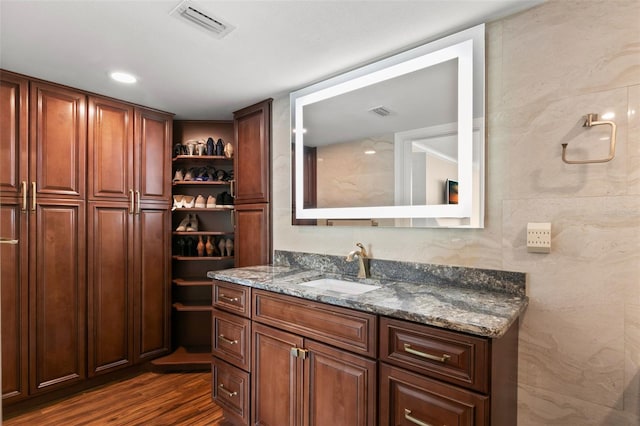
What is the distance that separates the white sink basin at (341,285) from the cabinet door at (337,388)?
1.36 ft

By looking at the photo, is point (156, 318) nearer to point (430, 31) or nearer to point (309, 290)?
point (309, 290)

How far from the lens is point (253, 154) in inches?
111

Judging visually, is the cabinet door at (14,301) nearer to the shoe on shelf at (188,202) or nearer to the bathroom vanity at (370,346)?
the shoe on shelf at (188,202)

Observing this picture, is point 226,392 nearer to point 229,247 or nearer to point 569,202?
point 229,247

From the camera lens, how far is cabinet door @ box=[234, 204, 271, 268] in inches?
107

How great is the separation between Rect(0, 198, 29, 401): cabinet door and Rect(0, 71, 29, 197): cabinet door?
135 mm

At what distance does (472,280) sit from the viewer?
66.1 inches

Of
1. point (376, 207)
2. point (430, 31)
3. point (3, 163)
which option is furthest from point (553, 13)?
point (3, 163)

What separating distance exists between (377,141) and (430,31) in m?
0.62

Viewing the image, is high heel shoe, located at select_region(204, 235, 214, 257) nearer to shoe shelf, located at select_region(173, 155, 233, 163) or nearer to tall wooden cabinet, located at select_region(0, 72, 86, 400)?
shoe shelf, located at select_region(173, 155, 233, 163)

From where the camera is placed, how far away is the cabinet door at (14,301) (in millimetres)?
2180

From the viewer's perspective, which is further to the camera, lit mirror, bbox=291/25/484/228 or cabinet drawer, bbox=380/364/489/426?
lit mirror, bbox=291/25/484/228

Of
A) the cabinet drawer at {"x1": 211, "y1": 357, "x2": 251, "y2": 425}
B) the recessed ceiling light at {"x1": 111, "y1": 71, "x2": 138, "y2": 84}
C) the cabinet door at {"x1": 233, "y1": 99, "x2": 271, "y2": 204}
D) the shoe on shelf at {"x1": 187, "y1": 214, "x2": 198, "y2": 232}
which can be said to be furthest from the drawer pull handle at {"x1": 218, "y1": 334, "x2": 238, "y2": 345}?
the recessed ceiling light at {"x1": 111, "y1": 71, "x2": 138, "y2": 84}

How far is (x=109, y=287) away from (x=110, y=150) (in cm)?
108
